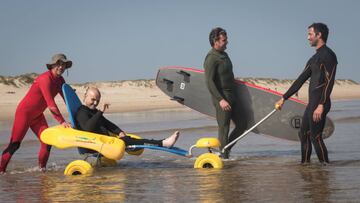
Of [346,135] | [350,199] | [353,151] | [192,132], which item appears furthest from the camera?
[192,132]

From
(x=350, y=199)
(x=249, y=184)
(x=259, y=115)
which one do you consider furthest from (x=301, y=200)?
(x=259, y=115)

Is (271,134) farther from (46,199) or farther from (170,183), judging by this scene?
(46,199)

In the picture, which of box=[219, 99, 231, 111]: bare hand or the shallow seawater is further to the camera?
box=[219, 99, 231, 111]: bare hand

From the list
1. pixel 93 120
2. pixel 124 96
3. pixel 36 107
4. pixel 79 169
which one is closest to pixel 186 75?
pixel 93 120

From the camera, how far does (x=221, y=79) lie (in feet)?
26.0

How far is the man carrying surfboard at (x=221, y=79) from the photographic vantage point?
7.81 metres

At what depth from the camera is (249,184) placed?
551 centimetres

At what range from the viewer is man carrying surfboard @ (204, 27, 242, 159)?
781 centimetres

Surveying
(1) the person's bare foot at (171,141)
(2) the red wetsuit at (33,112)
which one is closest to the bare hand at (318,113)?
(1) the person's bare foot at (171,141)

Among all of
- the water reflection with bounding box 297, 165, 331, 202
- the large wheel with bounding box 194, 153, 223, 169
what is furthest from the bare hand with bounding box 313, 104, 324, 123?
the large wheel with bounding box 194, 153, 223, 169

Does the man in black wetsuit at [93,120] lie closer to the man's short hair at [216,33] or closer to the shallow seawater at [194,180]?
the shallow seawater at [194,180]

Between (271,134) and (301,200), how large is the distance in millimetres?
4254

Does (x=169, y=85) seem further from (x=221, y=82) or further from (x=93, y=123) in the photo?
(x=93, y=123)

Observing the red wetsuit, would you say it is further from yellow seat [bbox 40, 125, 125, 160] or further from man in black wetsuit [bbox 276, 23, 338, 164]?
man in black wetsuit [bbox 276, 23, 338, 164]
